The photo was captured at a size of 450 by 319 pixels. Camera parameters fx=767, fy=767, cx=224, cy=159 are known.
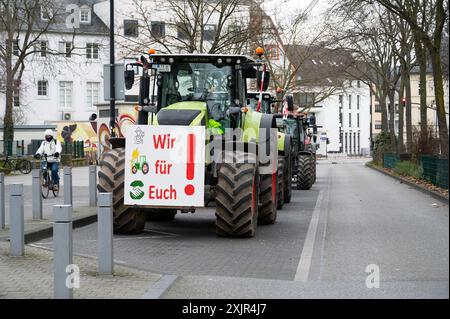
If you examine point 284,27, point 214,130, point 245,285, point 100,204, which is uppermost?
point 284,27

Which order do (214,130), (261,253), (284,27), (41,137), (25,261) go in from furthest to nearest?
(41,137) < (284,27) < (214,130) < (261,253) < (25,261)

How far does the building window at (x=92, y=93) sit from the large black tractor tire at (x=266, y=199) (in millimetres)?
60160

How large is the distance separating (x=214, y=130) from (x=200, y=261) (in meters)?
3.43

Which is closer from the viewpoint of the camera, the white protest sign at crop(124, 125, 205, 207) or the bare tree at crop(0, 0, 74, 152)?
the white protest sign at crop(124, 125, 205, 207)

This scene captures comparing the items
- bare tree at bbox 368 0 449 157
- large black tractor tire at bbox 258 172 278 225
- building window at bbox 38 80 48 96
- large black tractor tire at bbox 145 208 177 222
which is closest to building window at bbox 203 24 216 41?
bare tree at bbox 368 0 449 157

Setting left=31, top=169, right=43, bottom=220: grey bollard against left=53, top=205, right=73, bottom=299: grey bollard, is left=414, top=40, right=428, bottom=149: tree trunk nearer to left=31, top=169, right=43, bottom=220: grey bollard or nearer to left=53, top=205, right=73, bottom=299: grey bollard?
left=31, top=169, right=43, bottom=220: grey bollard

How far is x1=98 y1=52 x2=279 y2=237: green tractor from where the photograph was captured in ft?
39.2

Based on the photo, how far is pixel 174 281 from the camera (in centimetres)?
818

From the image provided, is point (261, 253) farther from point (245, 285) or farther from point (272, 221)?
point (272, 221)

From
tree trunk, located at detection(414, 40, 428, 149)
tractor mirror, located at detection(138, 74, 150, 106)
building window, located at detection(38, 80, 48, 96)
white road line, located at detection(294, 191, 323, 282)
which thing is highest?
building window, located at detection(38, 80, 48, 96)

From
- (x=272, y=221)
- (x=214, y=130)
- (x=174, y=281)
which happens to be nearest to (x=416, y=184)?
(x=272, y=221)

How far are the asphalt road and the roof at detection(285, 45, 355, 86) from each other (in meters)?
27.4

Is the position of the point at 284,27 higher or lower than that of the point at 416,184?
higher
